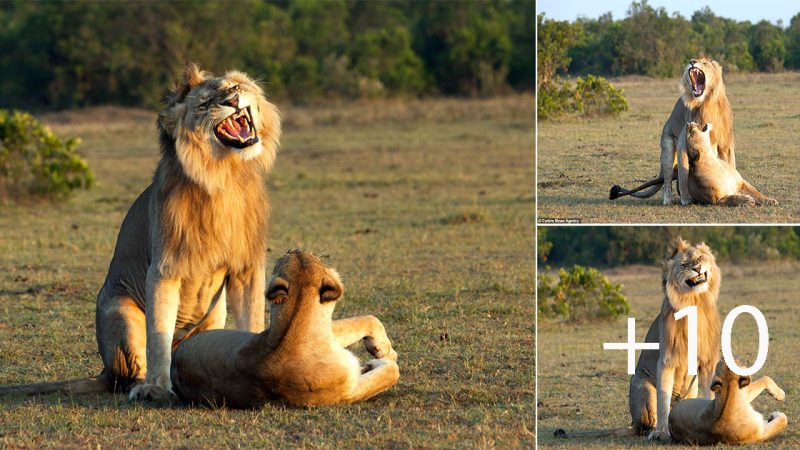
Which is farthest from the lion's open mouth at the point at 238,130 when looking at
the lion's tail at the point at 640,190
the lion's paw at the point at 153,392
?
the lion's tail at the point at 640,190

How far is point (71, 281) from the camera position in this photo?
970 centimetres

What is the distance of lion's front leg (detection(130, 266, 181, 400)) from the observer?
5609 millimetres

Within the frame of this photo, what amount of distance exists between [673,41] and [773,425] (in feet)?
6.80

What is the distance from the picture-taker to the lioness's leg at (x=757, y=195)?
558cm

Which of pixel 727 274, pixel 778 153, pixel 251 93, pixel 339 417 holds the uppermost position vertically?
pixel 251 93

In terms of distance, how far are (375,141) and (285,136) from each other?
2465mm

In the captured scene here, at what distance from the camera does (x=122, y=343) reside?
584 centimetres

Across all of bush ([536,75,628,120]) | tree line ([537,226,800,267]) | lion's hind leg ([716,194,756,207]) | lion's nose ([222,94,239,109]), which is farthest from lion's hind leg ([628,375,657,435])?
tree line ([537,226,800,267])

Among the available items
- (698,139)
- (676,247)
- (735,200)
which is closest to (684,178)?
(698,139)

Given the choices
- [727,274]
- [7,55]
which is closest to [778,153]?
[727,274]

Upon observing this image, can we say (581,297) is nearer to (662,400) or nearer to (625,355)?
(625,355)

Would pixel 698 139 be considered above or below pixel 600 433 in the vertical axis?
above

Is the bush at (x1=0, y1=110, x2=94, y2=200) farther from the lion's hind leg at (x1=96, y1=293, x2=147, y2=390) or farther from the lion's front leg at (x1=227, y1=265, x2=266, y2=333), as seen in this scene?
the lion's front leg at (x1=227, y1=265, x2=266, y2=333)

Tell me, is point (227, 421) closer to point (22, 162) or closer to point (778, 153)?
point (778, 153)
